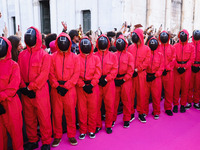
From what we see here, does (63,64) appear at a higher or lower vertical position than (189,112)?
higher

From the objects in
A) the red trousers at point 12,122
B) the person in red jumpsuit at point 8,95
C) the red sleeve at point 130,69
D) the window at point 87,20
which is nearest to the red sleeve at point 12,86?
Result: the person in red jumpsuit at point 8,95

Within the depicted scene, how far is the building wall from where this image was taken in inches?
427

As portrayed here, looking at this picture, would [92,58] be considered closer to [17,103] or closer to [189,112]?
[17,103]

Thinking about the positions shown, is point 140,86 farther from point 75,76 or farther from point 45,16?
point 45,16

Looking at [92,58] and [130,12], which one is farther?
[130,12]

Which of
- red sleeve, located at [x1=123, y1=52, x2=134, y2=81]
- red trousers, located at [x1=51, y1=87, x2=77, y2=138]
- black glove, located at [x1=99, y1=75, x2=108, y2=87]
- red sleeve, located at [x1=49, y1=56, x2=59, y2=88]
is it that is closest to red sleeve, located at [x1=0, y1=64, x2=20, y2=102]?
red sleeve, located at [x1=49, y1=56, x2=59, y2=88]

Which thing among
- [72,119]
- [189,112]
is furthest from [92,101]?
[189,112]

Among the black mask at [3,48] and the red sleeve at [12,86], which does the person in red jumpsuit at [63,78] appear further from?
the black mask at [3,48]

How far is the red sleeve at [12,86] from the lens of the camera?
274 cm

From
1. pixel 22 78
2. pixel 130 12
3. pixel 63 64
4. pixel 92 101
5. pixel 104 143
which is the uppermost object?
pixel 130 12

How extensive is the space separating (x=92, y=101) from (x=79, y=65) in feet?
2.55

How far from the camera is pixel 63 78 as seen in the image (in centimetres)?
346

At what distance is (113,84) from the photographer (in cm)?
405

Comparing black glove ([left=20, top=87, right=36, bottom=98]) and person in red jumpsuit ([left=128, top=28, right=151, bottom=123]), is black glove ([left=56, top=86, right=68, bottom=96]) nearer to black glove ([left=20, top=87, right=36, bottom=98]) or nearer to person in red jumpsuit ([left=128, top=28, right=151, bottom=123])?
black glove ([left=20, top=87, right=36, bottom=98])
